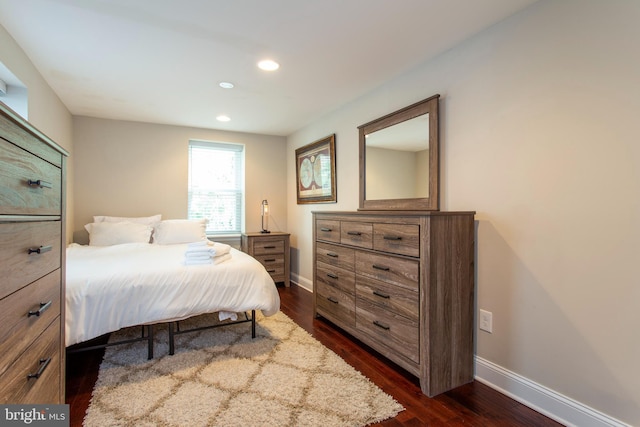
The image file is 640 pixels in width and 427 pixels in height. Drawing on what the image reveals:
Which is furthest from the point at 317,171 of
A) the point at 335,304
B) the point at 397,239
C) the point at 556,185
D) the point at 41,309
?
the point at 41,309

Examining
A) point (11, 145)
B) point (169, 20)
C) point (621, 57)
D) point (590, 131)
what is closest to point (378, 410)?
point (590, 131)

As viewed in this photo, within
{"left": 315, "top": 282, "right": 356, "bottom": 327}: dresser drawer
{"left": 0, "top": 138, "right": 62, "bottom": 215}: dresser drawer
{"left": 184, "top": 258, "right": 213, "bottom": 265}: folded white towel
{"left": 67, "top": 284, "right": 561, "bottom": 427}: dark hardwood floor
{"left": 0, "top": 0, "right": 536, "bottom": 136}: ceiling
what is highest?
{"left": 0, "top": 0, "right": 536, "bottom": 136}: ceiling

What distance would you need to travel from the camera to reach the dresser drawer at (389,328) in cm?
192

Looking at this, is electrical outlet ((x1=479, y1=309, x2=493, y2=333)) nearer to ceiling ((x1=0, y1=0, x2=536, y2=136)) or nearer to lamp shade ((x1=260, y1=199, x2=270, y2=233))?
ceiling ((x1=0, y1=0, x2=536, y2=136))

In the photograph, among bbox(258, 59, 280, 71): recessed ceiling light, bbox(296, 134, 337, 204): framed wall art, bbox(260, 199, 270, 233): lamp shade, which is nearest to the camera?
bbox(258, 59, 280, 71): recessed ceiling light

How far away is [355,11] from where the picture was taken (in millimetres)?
1796

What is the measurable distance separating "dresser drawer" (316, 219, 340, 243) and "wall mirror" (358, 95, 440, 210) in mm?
432

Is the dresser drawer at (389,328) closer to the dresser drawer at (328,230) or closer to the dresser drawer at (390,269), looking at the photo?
the dresser drawer at (390,269)

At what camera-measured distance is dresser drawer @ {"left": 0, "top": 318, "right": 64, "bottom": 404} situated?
931 mm

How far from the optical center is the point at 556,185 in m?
1.63

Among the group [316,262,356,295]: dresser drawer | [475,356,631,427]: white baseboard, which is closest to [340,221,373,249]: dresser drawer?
[316,262,356,295]: dresser drawer

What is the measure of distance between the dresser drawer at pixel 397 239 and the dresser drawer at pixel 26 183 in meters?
1.78

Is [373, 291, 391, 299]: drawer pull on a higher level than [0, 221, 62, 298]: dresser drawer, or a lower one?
lower

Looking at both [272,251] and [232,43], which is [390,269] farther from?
[272,251]
